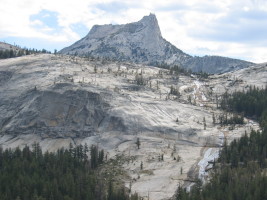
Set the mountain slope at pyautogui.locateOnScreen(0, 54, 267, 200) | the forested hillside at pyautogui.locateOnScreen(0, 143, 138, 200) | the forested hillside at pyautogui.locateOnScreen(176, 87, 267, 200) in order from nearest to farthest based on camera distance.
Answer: the forested hillside at pyautogui.locateOnScreen(176, 87, 267, 200) < the forested hillside at pyautogui.locateOnScreen(0, 143, 138, 200) < the mountain slope at pyautogui.locateOnScreen(0, 54, 267, 200)

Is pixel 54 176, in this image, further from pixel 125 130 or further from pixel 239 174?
pixel 239 174

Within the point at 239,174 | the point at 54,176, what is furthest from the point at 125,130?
the point at 239,174

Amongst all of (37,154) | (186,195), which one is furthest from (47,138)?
(186,195)

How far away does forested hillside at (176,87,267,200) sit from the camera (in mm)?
118062

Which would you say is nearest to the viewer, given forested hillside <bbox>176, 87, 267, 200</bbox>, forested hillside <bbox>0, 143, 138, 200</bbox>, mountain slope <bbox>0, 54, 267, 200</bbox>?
forested hillside <bbox>176, 87, 267, 200</bbox>

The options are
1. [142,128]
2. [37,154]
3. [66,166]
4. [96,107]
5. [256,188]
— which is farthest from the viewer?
[96,107]

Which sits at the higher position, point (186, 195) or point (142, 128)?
point (142, 128)

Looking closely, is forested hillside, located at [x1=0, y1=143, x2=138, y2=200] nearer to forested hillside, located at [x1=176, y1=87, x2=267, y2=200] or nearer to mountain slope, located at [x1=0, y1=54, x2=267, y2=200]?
mountain slope, located at [x1=0, y1=54, x2=267, y2=200]

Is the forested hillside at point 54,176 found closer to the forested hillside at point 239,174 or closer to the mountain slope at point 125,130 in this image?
the mountain slope at point 125,130

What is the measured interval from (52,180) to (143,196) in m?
28.9

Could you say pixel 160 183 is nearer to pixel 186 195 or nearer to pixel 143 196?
pixel 143 196

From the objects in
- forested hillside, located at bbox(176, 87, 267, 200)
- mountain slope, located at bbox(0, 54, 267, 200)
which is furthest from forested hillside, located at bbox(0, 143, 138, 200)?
forested hillside, located at bbox(176, 87, 267, 200)

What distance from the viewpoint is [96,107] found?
7608 inches

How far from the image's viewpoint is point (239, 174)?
430 ft
